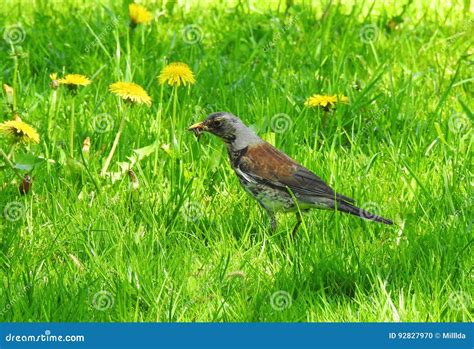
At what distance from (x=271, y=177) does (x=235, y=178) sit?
1.54 feet

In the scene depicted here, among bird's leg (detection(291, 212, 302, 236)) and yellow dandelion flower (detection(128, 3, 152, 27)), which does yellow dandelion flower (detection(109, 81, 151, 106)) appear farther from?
yellow dandelion flower (detection(128, 3, 152, 27))

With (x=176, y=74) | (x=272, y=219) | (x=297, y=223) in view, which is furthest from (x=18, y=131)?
(x=297, y=223)

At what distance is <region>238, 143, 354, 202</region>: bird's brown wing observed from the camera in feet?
16.0

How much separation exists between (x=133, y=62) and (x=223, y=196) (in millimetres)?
1756

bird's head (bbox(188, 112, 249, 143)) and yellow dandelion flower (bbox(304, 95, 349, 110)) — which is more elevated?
yellow dandelion flower (bbox(304, 95, 349, 110))

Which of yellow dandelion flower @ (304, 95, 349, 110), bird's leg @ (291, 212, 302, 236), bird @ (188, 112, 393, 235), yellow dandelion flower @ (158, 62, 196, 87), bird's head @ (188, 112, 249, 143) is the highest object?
yellow dandelion flower @ (158, 62, 196, 87)

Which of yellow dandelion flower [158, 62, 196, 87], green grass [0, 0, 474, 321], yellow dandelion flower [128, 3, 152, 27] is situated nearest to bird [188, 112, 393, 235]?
green grass [0, 0, 474, 321]

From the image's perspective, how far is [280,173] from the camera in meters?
5.02

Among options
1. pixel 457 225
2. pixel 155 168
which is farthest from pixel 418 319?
pixel 155 168

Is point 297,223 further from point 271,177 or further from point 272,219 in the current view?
point 271,177

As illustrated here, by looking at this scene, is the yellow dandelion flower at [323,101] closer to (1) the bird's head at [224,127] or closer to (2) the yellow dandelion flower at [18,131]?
(1) the bird's head at [224,127]

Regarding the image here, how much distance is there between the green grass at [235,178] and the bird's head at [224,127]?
25 centimetres

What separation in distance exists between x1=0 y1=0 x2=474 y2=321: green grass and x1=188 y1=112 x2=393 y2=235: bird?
13 cm

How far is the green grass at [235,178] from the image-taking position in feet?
13.8
